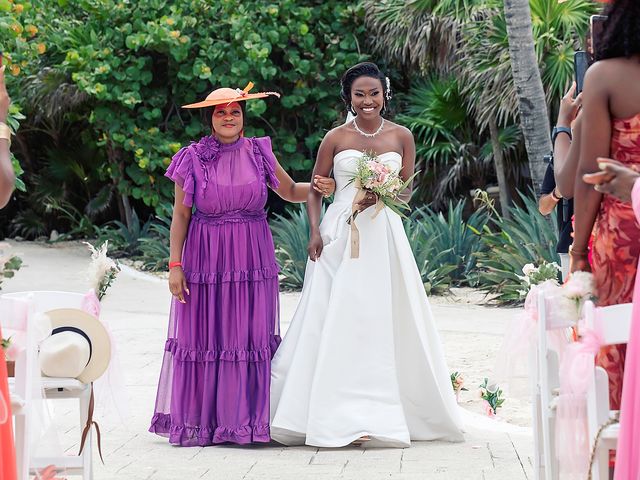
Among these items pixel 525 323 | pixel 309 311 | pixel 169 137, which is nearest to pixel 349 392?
pixel 309 311

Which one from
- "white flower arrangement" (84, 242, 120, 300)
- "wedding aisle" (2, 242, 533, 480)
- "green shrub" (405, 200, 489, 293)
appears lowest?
"wedding aisle" (2, 242, 533, 480)

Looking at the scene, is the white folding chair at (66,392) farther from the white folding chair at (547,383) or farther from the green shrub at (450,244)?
the green shrub at (450,244)

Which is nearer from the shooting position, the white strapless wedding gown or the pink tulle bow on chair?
the pink tulle bow on chair

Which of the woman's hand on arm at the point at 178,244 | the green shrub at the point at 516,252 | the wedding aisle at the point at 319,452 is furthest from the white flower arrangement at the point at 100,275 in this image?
the green shrub at the point at 516,252

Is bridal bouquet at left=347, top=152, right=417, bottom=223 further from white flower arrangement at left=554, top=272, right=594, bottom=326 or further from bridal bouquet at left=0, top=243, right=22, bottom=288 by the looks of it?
bridal bouquet at left=0, top=243, right=22, bottom=288

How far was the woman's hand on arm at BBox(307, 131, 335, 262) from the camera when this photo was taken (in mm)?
7047

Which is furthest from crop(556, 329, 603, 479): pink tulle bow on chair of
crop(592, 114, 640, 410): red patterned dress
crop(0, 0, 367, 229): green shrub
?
crop(0, 0, 367, 229): green shrub

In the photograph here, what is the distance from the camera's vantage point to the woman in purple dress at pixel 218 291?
272 inches

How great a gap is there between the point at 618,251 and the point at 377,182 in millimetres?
2768

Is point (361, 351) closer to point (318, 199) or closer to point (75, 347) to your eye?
point (318, 199)

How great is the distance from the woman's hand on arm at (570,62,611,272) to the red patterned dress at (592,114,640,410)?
6 centimetres

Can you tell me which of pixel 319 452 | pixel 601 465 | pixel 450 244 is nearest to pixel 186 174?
pixel 319 452

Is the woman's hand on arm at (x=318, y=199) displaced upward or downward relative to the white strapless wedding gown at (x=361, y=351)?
upward

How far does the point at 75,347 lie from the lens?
199 inches
